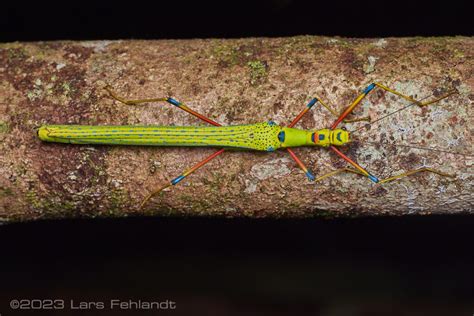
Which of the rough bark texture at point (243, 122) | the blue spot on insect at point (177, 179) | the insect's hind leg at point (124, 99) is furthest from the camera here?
the insect's hind leg at point (124, 99)

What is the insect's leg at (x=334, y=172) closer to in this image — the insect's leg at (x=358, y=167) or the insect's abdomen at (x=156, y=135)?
the insect's leg at (x=358, y=167)

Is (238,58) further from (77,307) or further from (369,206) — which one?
(77,307)

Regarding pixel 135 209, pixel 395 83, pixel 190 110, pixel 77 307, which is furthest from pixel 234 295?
pixel 395 83

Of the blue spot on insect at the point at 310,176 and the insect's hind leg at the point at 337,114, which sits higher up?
the insect's hind leg at the point at 337,114

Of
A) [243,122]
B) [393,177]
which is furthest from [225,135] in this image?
[393,177]

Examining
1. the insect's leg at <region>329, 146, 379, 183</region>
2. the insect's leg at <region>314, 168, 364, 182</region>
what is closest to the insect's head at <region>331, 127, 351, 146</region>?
the insect's leg at <region>329, 146, 379, 183</region>

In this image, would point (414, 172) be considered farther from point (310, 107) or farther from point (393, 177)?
point (310, 107)

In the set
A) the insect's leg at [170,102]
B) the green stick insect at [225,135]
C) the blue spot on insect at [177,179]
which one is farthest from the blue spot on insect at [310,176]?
the blue spot on insect at [177,179]
